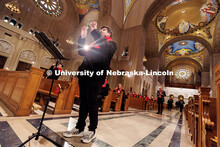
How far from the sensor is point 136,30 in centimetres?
1124

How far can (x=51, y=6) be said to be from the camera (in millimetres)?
12102

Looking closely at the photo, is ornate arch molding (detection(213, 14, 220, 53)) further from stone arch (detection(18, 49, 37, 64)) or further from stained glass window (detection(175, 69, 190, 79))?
stone arch (detection(18, 49, 37, 64))

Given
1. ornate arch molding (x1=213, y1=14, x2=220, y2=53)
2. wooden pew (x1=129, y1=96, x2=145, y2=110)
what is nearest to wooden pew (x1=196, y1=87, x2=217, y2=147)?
wooden pew (x1=129, y1=96, x2=145, y2=110)

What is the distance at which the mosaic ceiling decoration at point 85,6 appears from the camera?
11955 mm

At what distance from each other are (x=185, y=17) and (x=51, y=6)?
55.5ft

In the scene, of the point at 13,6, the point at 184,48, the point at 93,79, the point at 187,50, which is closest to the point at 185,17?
the point at 184,48

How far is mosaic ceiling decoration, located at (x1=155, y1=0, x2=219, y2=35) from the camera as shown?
12250 mm

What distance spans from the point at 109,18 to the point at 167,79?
22.2m

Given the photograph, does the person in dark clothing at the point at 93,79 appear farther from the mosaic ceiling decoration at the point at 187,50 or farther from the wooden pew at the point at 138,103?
the mosaic ceiling decoration at the point at 187,50

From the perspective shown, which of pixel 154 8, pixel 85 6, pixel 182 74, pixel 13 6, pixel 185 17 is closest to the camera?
pixel 13 6

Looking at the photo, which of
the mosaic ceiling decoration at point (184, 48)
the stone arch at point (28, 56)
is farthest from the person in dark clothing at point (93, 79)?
the mosaic ceiling decoration at point (184, 48)

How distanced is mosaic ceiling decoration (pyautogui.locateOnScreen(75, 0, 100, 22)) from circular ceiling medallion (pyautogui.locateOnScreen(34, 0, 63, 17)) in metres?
2.17

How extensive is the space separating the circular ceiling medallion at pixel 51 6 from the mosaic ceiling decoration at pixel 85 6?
7.12ft

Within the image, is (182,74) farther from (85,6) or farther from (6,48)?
(6,48)
